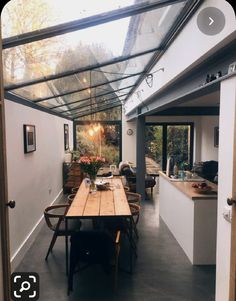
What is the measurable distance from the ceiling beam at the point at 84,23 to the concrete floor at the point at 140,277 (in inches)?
96.6

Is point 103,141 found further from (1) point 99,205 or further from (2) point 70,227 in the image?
(1) point 99,205

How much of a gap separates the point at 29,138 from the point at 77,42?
188cm

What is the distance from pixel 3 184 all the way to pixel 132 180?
5982mm

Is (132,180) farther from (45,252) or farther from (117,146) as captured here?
(45,252)

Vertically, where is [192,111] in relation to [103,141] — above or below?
above

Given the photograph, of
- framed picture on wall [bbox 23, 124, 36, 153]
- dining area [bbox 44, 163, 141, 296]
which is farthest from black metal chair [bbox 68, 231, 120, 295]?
framed picture on wall [bbox 23, 124, 36, 153]

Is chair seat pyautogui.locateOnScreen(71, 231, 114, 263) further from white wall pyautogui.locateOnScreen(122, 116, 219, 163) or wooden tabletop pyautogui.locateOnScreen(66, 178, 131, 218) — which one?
white wall pyautogui.locateOnScreen(122, 116, 219, 163)

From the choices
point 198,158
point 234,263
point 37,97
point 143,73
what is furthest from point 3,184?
point 198,158

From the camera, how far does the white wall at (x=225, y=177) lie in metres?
1.93

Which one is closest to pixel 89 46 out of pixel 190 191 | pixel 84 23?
pixel 84 23

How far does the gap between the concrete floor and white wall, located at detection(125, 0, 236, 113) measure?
229 cm

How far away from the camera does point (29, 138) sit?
410cm

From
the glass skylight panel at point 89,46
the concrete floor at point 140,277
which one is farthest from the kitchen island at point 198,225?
Answer: the glass skylight panel at point 89,46

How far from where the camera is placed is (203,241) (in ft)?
11.3
